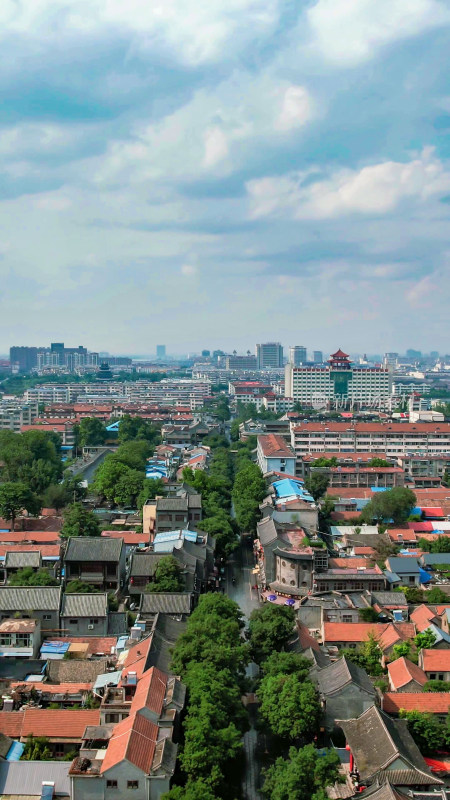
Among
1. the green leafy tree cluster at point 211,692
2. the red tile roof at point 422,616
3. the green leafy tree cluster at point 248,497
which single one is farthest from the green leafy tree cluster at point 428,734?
the green leafy tree cluster at point 248,497

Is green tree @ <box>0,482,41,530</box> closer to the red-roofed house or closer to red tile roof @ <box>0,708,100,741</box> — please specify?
the red-roofed house

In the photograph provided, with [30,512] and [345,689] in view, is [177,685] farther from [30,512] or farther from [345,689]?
[30,512]

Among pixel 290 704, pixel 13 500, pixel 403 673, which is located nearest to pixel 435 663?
pixel 403 673

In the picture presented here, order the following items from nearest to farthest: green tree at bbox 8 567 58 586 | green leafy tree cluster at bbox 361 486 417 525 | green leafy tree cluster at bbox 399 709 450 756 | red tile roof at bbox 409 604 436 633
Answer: green leafy tree cluster at bbox 399 709 450 756, red tile roof at bbox 409 604 436 633, green tree at bbox 8 567 58 586, green leafy tree cluster at bbox 361 486 417 525

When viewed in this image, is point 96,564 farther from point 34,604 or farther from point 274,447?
point 274,447

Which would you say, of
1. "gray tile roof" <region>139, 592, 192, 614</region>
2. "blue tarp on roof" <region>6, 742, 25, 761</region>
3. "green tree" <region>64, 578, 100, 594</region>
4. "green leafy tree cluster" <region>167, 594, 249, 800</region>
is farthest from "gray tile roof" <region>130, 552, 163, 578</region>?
"blue tarp on roof" <region>6, 742, 25, 761</region>

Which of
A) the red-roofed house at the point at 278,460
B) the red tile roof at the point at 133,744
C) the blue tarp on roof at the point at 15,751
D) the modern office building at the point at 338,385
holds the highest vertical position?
the modern office building at the point at 338,385

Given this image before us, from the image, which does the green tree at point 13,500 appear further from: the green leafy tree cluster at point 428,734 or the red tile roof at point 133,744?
the green leafy tree cluster at point 428,734
